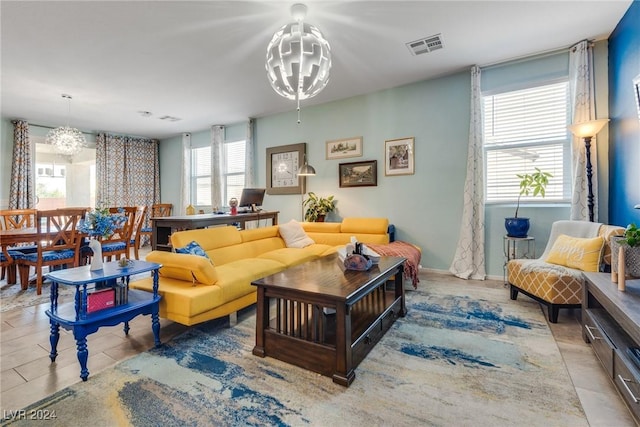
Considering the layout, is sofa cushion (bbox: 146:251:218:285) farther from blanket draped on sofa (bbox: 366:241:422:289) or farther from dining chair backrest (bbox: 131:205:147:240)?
dining chair backrest (bbox: 131:205:147:240)

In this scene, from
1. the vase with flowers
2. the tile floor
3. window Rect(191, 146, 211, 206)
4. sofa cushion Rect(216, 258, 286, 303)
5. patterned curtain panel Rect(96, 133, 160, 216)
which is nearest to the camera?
the tile floor

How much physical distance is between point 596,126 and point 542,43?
1.16m

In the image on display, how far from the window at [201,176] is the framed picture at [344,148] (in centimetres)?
353

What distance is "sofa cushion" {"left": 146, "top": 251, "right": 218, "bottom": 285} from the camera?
97.3 inches

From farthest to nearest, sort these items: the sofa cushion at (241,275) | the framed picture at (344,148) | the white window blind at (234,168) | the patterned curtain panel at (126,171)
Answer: the patterned curtain panel at (126,171) → the white window blind at (234,168) → the framed picture at (344,148) → the sofa cushion at (241,275)

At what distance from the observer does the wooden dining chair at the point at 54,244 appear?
146 inches

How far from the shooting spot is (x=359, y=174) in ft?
16.9

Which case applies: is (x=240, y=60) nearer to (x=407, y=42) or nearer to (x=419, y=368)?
(x=407, y=42)

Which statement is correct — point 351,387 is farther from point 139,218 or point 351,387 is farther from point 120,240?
point 139,218

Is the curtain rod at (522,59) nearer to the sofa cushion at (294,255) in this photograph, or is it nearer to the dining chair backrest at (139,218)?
the sofa cushion at (294,255)

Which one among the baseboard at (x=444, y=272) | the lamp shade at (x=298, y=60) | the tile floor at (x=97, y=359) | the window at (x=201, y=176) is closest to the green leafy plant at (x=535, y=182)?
the baseboard at (x=444, y=272)

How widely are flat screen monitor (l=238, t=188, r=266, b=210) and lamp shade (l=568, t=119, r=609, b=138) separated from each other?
13.2 feet

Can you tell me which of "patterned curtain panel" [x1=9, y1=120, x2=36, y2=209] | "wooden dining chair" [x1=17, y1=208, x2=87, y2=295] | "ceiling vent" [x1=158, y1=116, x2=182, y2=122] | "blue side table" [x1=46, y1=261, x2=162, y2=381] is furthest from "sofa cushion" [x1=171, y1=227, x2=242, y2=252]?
"patterned curtain panel" [x1=9, y1=120, x2=36, y2=209]

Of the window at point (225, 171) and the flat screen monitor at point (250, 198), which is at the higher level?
the window at point (225, 171)
